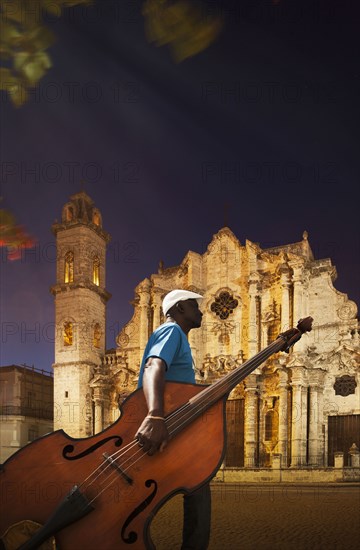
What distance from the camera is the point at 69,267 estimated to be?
1177 inches

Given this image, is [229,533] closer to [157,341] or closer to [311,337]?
[157,341]

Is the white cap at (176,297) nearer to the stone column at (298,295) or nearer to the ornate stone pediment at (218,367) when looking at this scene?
the stone column at (298,295)

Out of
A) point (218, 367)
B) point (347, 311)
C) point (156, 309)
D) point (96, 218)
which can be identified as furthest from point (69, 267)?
point (347, 311)

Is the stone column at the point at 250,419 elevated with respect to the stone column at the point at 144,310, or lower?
lower

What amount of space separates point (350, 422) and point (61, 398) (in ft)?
52.0

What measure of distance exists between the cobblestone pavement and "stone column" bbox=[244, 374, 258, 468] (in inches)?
452

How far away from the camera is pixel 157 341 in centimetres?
309

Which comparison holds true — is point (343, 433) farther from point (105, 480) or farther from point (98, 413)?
point (105, 480)

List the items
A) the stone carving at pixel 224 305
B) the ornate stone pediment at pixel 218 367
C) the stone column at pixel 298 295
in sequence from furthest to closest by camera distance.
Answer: the stone carving at pixel 224 305, the ornate stone pediment at pixel 218 367, the stone column at pixel 298 295

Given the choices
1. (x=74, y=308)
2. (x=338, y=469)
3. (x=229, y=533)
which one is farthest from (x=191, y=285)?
(x=229, y=533)

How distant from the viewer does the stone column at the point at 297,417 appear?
874 inches

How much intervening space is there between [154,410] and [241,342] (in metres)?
24.9

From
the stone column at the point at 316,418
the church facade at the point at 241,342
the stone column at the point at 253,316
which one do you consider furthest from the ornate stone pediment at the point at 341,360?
the stone column at the point at 253,316

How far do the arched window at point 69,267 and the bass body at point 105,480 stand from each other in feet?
90.2
